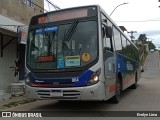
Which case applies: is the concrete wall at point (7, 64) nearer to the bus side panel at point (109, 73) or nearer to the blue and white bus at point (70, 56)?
the blue and white bus at point (70, 56)

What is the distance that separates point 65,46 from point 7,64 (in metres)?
7.35

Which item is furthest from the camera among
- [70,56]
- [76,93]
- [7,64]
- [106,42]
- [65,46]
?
[7,64]

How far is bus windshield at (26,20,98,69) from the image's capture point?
9.47 metres

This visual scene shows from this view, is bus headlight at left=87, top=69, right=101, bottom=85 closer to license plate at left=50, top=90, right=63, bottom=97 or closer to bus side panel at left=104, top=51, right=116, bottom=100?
bus side panel at left=104, top=51, right=116, bottom=100

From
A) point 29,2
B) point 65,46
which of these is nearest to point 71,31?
point 65,46

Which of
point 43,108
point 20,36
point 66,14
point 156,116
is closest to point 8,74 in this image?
point 20,36

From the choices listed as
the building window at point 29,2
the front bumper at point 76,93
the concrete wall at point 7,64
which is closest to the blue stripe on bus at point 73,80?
the front bumper at point 76,93

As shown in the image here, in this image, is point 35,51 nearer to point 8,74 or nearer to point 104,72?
point 104,72

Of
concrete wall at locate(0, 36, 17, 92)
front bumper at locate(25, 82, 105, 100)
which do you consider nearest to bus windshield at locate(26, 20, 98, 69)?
front bumper at locate(25, 82, 105, 100)

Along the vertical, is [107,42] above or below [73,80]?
above

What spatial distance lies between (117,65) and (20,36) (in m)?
4.94

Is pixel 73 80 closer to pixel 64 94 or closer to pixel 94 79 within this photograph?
pixel 64 94

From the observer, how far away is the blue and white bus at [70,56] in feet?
30.5

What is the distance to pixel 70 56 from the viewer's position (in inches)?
376
